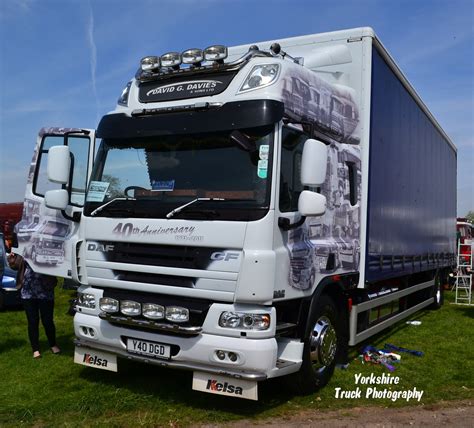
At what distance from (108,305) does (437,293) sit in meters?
9.30

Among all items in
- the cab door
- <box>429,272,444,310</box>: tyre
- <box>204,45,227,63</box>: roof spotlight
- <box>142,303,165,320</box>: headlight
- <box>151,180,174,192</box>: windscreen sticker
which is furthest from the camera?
<box>429,272,444,310</box>: tyre

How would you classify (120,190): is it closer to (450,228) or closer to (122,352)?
(122,352)

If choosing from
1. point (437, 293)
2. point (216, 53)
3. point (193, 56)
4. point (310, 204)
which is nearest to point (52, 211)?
point (193, 56)

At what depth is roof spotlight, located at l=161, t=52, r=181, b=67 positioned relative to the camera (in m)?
5.33

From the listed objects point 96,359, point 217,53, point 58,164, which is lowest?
point 96,359

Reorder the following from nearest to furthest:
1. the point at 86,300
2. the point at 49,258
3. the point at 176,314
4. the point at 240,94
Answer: the point at 176,314 → the point at 240,94 → the point at 86,300 → the point at 49,258

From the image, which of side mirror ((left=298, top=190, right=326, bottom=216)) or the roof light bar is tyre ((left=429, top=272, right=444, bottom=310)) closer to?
side mirror ((left=298, top=190, right=326, bottom=216))

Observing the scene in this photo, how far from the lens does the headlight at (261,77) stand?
191 inches

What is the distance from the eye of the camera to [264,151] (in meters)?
4.62

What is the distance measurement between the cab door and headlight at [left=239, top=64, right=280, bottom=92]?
8.66 feet

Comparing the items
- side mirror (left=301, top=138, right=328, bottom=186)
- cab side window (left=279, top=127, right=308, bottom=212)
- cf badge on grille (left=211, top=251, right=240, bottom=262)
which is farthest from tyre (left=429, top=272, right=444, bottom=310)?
cf badge on grille (left=211, top=251, right=240, bottom=262)

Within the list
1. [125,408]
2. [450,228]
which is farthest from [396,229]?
[450,228]

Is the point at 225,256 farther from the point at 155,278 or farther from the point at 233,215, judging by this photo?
the point at 155,278

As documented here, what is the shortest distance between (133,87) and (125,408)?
128 inches
